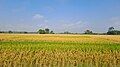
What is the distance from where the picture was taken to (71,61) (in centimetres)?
1380

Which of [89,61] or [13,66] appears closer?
[13,66]

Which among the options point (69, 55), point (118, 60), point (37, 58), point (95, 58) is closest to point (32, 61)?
point (37, 58)

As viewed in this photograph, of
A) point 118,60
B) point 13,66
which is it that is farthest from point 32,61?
point 118,60

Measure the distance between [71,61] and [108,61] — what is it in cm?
266

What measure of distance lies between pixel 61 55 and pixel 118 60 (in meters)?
4.33

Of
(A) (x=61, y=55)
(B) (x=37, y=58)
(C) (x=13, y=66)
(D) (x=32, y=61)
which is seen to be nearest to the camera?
(C) (x=13, y=66)

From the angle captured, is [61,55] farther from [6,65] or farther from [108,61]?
[6,65]

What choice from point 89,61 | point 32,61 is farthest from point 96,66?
point 32,61

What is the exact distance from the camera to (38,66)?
1227 centimetres

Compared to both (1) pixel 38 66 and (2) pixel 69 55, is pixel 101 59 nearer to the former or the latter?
(2) pixel 69 55

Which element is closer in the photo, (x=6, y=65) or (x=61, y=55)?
(x=6, y=65)

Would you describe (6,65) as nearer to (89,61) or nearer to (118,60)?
(89,61)

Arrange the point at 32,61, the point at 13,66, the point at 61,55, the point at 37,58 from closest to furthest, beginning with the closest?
the point at 13,66 → the point at 32,61 → the point at 37,58 → the point at 61,55

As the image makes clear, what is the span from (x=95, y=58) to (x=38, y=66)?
488cm
